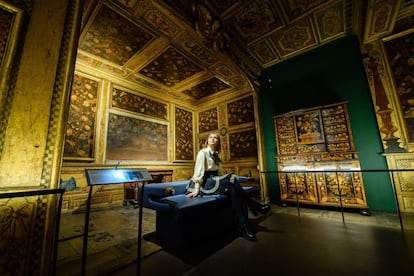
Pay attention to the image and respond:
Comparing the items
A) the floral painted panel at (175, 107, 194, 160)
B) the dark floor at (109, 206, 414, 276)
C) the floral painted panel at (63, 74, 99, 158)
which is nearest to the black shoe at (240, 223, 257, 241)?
the dark floor at (109, 206, 414, 276)

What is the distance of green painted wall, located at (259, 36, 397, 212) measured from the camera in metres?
3.69

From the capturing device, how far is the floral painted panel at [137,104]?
218 inches

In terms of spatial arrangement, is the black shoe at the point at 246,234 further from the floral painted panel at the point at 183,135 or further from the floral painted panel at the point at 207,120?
the floral painted panel at the point at 207,120

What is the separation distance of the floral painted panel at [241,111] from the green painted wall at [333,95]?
570mm

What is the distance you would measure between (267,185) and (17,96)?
5.46 metres

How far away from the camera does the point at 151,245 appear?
2205 millimetres

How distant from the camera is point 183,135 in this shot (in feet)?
24.2

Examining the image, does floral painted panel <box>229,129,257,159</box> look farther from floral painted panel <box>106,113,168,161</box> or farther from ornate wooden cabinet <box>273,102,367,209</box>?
floral painted panel <box>106,113,168,161</box>

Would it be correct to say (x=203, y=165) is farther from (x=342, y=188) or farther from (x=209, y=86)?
(x=209, y=86)

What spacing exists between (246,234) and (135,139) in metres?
4.84

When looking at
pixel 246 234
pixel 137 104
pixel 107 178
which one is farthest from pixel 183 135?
pixel 107 178

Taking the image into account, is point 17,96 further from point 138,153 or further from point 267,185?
point 267,185

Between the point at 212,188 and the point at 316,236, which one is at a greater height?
the point at 212,188

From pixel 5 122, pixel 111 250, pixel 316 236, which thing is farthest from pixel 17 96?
pixel 316 236
